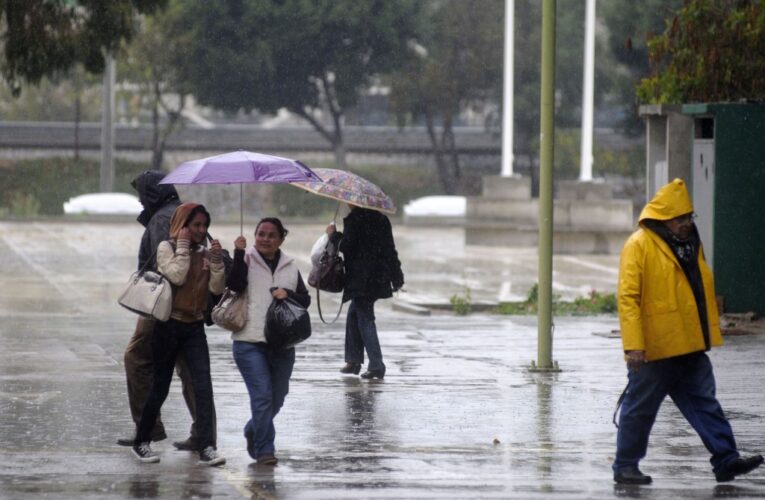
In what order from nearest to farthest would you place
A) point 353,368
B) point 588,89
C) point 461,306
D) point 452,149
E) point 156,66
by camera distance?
point 353,368 < point 461,306 < point 588,89 < point 156,66 < point 452,149

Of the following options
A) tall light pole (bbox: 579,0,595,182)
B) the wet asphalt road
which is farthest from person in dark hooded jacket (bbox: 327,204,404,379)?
tall light pole (bbox: 579,0,595,182)

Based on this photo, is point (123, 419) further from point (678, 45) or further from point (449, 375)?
point (678, 45)

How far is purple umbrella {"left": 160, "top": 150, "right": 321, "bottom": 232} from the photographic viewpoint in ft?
31.0

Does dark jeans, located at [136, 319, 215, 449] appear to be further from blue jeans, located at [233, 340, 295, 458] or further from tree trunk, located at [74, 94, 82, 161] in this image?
tree trunk, located at [74, 94, 82, 161]

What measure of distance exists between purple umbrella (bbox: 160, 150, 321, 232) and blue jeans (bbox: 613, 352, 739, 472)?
2.47 m

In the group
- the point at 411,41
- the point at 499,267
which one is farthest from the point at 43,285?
the point at 411,41

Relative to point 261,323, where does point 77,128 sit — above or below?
above

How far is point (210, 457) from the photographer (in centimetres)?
923

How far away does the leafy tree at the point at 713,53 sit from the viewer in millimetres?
18906

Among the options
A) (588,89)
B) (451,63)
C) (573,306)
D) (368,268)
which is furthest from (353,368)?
(451,63)

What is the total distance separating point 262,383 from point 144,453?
82 centimetres

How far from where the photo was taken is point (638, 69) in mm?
56812

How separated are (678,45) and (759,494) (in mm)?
12219

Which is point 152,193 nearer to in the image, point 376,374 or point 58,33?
point 376,374
